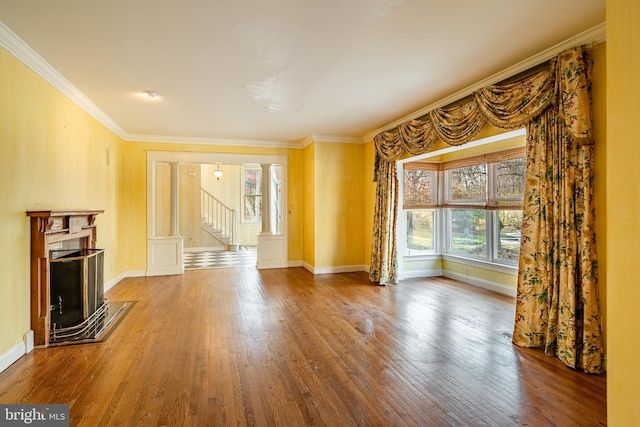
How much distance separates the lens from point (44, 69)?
3270mm

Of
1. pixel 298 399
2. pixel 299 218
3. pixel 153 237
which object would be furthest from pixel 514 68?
pixel 153 237

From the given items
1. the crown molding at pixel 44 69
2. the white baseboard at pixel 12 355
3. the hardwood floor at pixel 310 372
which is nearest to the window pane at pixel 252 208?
the crown molding at pixel 44 69

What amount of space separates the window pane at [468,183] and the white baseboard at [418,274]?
146 centimetres

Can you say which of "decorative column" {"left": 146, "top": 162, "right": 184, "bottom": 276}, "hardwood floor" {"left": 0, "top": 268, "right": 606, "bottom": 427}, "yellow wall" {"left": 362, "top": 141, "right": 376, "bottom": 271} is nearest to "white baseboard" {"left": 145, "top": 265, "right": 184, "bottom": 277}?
"decorative column" {"left": 146, "top": 162, "right": 184, "bottom": 276}

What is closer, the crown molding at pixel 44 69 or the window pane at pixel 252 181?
the crown molding at pixel 44 69

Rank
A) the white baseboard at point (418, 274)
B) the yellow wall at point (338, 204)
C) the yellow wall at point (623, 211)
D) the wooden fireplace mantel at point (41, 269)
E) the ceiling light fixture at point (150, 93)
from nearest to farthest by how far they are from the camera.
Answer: the yellow wall at point (623, 211) → the wooden fireplace mantel at point (41, 269) → the ceiling light fixture at point (150, 93) → the white baseboard at point (418, 274) → the yellow wall at point (338, 204)

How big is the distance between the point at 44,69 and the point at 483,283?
6507 mm

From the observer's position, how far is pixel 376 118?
17.5 feet

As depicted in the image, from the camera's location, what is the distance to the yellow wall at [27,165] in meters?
2.73

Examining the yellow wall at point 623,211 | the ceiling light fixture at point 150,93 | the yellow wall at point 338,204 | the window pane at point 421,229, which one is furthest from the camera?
the yellow wall at point 338,204

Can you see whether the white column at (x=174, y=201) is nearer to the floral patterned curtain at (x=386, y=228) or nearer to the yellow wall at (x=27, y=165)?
the yellow wall at (x=27, y=165)

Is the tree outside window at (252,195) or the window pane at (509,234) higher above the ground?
the tree outside window at (252,195)

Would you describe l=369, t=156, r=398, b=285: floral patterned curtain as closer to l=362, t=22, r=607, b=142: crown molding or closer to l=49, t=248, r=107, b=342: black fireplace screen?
l=362, t=22, r=607, b=142: crown molding

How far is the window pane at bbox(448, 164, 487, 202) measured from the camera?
224 inches
